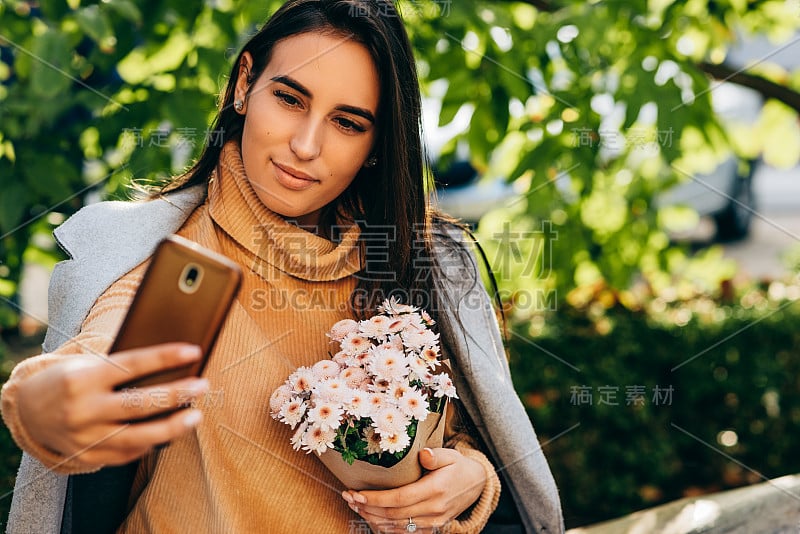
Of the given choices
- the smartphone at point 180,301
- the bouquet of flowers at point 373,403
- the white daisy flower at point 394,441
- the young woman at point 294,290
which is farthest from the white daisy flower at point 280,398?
the smartphone at point 180,301

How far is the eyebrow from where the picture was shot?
1673mm

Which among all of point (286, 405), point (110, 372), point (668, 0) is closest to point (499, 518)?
point (286, 405)

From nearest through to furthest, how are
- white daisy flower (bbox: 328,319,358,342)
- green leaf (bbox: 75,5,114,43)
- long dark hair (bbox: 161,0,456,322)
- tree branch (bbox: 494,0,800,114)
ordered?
1. white daisy flower (bbox: 328,319,358,342)
2. long dark hair (bbox: 161,0,456,322)
3. green leaf (bbox: 75,5,114,43)
4. tree branch (bbox: 494,0,800,114)

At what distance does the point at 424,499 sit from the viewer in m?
1.58

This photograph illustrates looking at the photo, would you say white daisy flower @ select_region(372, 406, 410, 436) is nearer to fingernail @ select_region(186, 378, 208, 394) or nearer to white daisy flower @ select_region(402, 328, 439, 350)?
white daisy flower @ select_region(402, 328, 439, 350)

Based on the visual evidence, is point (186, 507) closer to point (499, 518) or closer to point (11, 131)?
point (499, 518)

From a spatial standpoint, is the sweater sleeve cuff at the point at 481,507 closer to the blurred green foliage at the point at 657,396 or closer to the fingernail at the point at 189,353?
the fingernail at the point at 189,353

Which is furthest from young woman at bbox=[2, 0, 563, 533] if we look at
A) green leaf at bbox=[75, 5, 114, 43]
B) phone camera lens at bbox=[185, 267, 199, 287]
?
green leaf at bbox=[75, 5, 114, 43]

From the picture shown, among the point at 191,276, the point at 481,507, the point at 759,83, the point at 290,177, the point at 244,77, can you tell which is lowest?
the point at 481,507

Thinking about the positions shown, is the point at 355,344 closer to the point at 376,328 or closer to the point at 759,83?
the point at 376,328

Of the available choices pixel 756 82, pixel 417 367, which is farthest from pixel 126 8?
pixel 756 82

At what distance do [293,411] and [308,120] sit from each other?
575mm

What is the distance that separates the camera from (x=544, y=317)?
3.35 metres

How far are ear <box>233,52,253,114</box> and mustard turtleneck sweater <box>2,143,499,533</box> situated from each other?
11 centimetres
